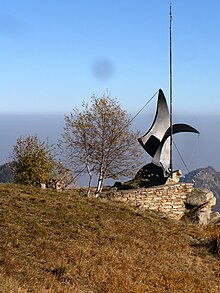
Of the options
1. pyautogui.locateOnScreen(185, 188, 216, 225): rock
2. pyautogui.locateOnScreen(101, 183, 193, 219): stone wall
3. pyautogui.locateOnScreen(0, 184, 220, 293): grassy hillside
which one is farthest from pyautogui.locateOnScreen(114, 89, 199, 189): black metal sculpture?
pyautogui.locateOnScreen(0, 184, 220, 293): grassy hillside

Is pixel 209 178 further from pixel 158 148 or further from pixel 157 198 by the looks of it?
pixel 157 198

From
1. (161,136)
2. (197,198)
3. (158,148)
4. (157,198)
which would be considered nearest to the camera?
(157,198)

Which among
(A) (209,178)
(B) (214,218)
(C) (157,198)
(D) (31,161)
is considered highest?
(A) (209,178)

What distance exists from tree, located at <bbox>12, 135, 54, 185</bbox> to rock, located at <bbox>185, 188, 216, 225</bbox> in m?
7.27

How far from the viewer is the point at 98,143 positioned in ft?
75.0

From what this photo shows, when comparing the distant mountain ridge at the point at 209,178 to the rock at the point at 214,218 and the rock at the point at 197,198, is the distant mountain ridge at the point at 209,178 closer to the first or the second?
the rock at the point at 197,198

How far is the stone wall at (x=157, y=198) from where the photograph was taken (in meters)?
19.3

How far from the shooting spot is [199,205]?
69.3 feet

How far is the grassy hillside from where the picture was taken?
9.15 metres

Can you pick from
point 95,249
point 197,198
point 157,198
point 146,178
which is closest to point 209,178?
point 146,178

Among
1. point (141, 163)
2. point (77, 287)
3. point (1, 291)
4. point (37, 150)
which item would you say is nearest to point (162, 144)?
point (141, 163)

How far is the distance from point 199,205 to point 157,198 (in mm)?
2762

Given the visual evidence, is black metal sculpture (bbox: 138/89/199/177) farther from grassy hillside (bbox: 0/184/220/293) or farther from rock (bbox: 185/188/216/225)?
grassy hillside (bbox: 0/184/220/293)

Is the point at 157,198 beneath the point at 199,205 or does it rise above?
above
